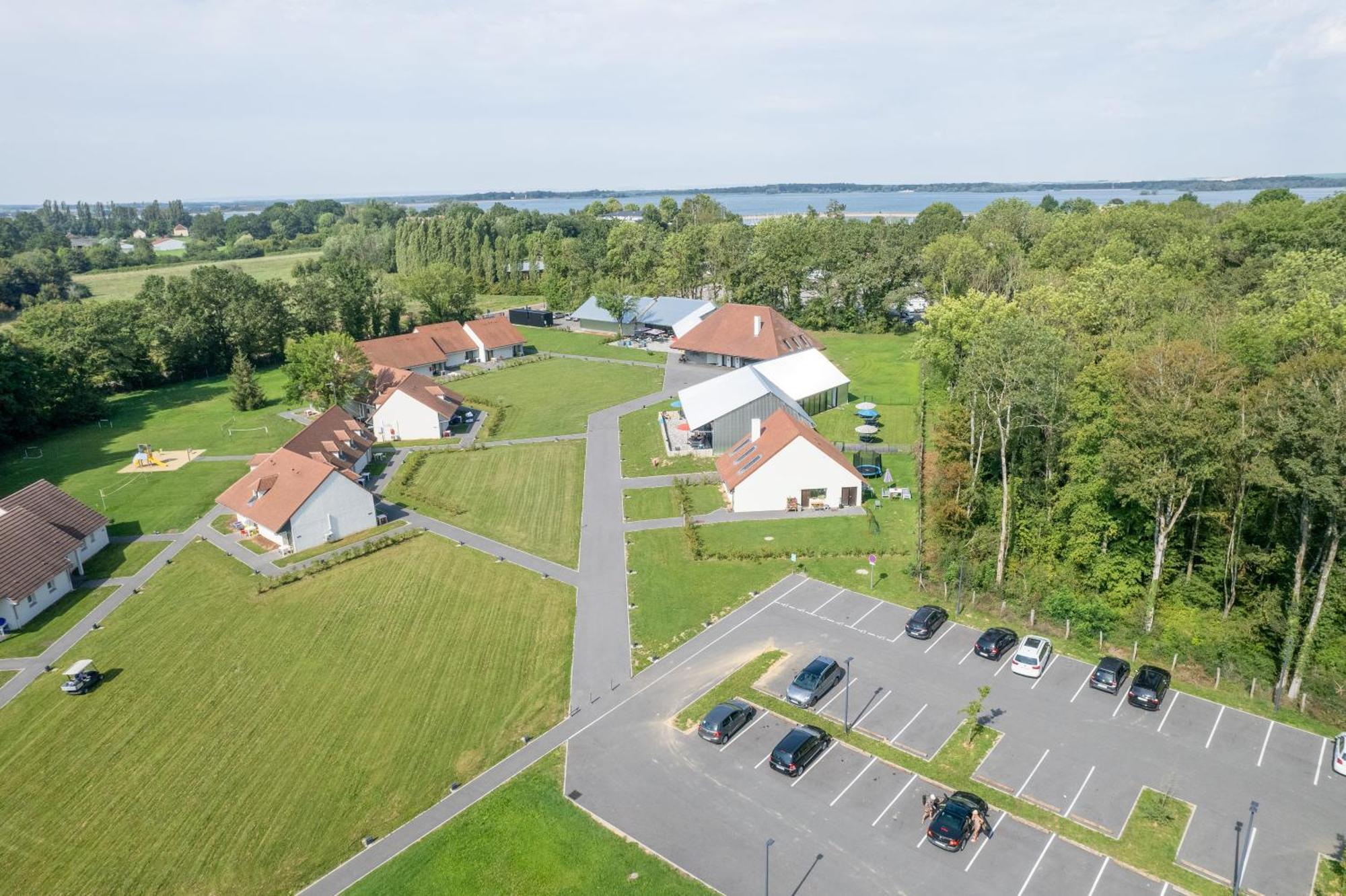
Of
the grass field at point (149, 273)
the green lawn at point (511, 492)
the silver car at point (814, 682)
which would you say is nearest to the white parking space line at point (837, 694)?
the silver car at point (814, 682)

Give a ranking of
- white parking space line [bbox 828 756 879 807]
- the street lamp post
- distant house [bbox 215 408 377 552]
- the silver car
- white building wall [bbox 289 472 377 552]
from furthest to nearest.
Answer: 1. white building wall [bbox 289 472 377 552]
2. distant house [bbox 215 408 377 552]
3. the silver car
4. the street lamp post
5. white parking space line [bbox 828 756 879 807]

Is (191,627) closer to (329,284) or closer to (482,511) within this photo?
(482,511)

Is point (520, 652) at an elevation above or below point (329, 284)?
below

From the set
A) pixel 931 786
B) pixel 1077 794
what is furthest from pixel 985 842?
pixel 1077 794

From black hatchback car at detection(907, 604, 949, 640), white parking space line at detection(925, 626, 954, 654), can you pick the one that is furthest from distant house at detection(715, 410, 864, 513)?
white parking space line at detection(925, 626, 954, 654)

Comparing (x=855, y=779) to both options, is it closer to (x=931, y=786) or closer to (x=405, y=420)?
(x=931, y=786)

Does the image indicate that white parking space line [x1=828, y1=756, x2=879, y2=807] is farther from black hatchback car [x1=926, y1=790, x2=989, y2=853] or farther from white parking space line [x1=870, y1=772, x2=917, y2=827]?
black hatchback car [x1=926, y1=790, x2=989, y2=853]

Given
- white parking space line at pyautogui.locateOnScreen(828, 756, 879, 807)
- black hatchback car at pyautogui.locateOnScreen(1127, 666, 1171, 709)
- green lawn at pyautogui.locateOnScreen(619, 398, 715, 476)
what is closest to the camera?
white parking space line at pyautogui.locateOnScreen(828, 756, 879, 807)

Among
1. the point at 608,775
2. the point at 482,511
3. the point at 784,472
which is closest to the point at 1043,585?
the point at 784,472
